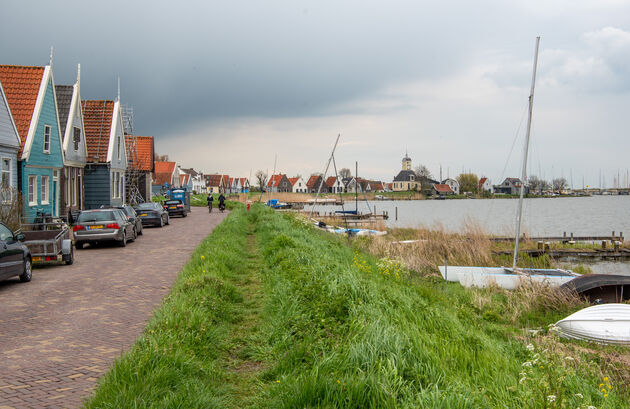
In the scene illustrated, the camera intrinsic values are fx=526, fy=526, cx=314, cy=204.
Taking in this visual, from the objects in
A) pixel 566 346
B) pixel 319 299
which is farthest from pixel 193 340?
pixel 566 346

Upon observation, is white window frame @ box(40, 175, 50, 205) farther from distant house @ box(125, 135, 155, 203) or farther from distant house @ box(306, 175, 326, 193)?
distant house @ box(306, 175, 326, 193)

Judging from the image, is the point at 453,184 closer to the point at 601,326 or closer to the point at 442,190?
the point at 442,190

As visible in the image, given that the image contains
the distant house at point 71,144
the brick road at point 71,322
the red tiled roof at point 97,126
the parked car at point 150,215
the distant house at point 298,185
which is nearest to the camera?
the brick road at point 71,322

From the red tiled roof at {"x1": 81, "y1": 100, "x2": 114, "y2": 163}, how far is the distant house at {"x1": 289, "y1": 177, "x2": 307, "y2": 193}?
4924 inches

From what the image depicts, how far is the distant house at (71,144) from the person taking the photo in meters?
31.4

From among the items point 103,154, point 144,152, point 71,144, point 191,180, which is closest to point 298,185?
point 191,180

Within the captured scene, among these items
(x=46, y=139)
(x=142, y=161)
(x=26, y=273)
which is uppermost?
(x=142, y=161)

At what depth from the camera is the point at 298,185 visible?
165m

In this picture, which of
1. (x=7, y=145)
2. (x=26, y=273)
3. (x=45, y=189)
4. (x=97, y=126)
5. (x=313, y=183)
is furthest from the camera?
(x=313, y=183)

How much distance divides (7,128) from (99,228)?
825cm

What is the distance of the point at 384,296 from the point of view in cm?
832

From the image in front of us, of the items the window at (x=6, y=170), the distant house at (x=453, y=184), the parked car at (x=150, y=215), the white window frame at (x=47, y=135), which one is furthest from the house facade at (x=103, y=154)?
the distant house at (x=453, y=184)

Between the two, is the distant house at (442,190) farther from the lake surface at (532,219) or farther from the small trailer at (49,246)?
the small trailer at (49,246)

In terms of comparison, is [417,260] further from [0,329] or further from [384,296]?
[0,329]
